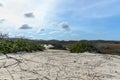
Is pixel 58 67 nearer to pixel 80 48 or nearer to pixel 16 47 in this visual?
pixel 16 47

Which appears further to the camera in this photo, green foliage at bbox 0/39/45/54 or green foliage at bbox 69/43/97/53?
green foliage at bbox 69/43/97/53

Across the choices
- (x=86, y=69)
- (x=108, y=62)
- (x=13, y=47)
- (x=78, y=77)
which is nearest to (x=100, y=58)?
(x=108, y=62)

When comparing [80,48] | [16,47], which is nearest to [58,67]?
[16,47]

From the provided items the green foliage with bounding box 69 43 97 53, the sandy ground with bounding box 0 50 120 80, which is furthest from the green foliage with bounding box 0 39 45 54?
the green foliage with bounding box 69 43 97 53

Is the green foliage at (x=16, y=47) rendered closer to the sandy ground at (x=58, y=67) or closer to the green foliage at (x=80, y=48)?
the sandy ground at (x=58, y=67)

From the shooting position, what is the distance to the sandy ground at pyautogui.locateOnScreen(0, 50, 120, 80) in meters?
10.1

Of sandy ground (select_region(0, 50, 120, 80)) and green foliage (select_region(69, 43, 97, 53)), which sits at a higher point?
green foliage (select_region(69, 43, 97, 53))

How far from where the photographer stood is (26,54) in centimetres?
1287

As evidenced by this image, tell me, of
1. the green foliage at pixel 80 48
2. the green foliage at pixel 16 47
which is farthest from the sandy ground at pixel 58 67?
the green foliage at pixel 80 48

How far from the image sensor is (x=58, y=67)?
11055mm

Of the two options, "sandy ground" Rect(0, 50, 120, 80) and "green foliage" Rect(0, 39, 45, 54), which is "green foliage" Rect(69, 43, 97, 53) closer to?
"green foliage" Rect(0, 39, 45, 54)

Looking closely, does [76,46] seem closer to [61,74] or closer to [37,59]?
[37,59]

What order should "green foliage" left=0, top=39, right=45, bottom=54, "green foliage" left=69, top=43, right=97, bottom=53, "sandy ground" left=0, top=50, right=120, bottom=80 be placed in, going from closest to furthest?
1. "sandy ground" left=0, top=50, right=120, bottom=80
2. "green foliage" left=0, top=39, right=45, bottom=54
3. "green foliage" left=69, top=43, right=97, bottom=53

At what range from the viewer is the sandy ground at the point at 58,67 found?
10094 millimetres
